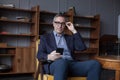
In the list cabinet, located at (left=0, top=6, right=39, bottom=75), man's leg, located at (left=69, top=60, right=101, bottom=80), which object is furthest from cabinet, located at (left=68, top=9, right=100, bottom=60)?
man's leg, located at (left=69, top=60, right=101, bottom=80)

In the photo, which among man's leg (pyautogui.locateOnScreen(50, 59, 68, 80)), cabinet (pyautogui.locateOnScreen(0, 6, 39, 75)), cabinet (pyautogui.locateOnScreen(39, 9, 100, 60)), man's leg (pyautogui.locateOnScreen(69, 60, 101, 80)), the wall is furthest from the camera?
cabinet (pyautogui.locateOnScreen(39, 9, 100, 60))

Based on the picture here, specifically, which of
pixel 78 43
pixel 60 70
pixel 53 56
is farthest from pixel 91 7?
pixel 60 70

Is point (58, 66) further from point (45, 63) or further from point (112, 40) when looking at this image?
point (112, 40)

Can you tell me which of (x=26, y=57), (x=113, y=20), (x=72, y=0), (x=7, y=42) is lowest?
(x=26, y=57)

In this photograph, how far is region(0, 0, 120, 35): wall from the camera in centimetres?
605

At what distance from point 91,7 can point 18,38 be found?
2817 mm

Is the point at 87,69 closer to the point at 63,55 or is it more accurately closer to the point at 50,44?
the point at 63,55

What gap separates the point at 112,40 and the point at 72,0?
6.10 feet

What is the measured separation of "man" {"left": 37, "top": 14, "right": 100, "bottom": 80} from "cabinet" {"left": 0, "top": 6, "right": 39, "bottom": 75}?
2.56 meters

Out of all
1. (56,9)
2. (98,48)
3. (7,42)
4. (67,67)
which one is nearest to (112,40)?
(98,48)

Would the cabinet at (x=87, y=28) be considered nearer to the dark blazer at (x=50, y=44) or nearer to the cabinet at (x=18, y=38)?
the cabinet at (x=18, y=38)

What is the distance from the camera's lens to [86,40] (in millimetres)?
7105

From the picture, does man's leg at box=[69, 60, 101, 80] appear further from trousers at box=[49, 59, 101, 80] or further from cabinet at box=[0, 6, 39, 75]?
cabinet at box=[0, 6, 39, 75]

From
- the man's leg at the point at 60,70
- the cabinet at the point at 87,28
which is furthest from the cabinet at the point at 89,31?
the man's leg at the point at 60,70
